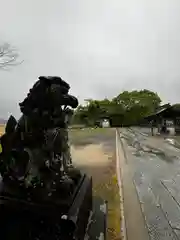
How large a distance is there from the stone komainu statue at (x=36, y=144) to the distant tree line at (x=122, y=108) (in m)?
28.4

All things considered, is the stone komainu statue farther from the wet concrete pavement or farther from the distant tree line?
the distant tree line

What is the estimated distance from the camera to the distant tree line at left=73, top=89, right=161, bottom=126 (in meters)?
31.2

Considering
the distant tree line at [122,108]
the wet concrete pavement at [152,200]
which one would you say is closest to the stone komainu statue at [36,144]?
the wet concrete pavement at [152,200]

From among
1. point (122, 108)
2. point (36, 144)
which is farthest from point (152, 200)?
point (122, 108)

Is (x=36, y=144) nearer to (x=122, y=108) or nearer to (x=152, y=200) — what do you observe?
(x=152, y=200)

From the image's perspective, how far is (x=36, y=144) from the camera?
1.92 m

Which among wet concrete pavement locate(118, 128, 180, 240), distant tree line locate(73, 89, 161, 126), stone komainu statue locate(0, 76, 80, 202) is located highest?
distant tree line locate(73, 89, 161, 126)

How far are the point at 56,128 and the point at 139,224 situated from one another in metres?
1.89

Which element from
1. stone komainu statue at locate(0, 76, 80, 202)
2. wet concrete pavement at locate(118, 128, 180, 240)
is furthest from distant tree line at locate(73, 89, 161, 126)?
stone komainu statue at locate(0, 76, 80, 202)

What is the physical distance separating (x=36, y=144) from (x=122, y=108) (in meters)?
33.7

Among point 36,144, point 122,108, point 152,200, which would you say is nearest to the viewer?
point 36,144

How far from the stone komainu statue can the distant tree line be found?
93.1 ft

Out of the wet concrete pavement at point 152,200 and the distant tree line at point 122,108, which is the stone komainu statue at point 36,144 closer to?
the wet concrete pavement at point 152,200

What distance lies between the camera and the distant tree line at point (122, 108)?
31250mm
